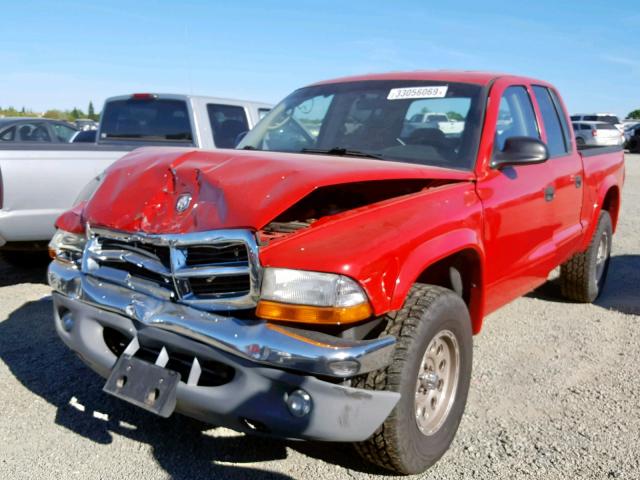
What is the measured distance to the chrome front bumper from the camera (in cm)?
231

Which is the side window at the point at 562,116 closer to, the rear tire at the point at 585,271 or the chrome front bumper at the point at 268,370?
the rear tire at the point at 585,271

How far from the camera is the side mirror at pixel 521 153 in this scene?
3.51 m

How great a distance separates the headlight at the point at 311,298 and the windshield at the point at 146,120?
4.51 metres

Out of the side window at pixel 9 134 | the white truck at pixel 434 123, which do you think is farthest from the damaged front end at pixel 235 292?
the side window at pixel 9 134

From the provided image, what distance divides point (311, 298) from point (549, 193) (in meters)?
2.45

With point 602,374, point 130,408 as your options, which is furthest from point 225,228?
point 602,374

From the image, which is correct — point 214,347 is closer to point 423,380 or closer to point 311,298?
point 311,298

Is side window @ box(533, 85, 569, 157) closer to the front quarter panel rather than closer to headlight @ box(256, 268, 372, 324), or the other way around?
the front quarter panel

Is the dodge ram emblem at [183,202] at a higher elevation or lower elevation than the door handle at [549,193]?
higher

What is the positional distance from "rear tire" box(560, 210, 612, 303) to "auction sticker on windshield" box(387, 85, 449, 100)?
7.73 ft

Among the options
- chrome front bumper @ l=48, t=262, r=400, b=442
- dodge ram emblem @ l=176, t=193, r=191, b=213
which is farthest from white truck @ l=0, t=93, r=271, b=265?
chrome front bumper @ l=48, t=262, r=400, b=442

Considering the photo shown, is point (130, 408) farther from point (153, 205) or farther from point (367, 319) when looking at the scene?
point (367, 319)

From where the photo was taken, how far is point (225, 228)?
8.20 ft

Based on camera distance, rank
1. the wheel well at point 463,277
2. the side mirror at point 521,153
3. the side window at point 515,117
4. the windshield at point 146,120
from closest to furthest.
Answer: the wheel well at point 463,277 → the side mirror at point 521,153 → the side window at point 515,117 → the windshield at point 146,120
